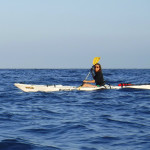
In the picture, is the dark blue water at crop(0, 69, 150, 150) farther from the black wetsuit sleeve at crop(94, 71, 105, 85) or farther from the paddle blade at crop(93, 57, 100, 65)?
the paddle blade at crop(93, 57, 100, 65)

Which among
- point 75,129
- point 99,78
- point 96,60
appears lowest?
point 75,129

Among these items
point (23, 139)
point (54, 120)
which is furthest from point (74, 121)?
point (23, 139)

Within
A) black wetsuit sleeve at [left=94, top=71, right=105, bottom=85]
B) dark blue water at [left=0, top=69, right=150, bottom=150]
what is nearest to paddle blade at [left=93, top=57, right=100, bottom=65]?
black wetsuit sleeve at [left=94, top=71, right=105, bottom=85]

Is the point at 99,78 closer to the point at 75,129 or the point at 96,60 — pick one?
the point at 96,60

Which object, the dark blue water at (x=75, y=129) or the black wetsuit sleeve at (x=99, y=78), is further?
the black wetsuit sleeve at (x=99, y=78)

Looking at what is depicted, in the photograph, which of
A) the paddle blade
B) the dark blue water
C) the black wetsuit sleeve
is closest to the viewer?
the dark blue water

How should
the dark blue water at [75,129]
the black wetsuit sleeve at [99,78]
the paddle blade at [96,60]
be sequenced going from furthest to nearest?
the paddle blade at [96,60]
the black wetsuit sleeve at [99,78]
the dark blue water at [75,129]

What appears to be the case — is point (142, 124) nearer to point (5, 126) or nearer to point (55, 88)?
point (5, 126)

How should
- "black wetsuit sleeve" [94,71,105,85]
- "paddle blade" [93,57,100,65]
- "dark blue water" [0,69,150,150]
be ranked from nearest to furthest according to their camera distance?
"dark blue water" [0,69,150,150]
"black wetsuit sleeve" [94,71,105,85]
"paddle blade" [93,57,100,65]

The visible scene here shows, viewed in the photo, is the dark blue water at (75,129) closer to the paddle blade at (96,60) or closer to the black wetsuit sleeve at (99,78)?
the black wetsuit sleeve at (99,78)

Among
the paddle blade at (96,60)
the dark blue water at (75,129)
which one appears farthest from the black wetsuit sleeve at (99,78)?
the dark blue water at (75,129)

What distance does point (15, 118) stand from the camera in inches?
366

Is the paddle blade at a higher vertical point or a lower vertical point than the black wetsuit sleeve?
higher

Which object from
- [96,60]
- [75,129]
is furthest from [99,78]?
[75,129]
